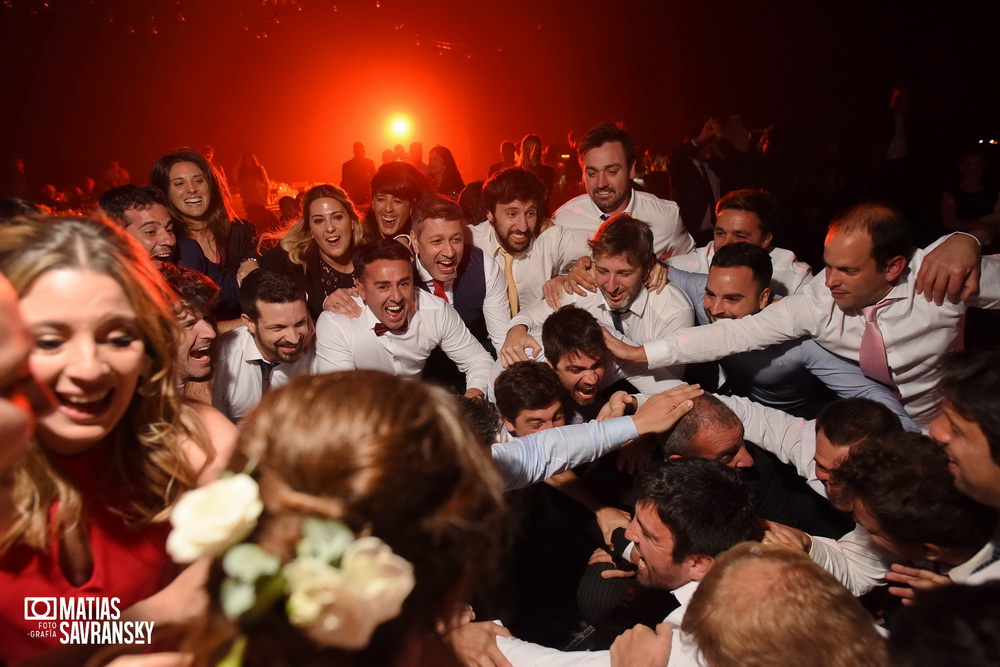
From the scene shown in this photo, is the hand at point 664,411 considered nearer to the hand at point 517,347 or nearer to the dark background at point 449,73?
the hand at point 517,347

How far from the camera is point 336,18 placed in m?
14.2

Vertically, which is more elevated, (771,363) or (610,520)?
(771,363)

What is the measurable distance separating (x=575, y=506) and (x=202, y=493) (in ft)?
Answer: 6.94

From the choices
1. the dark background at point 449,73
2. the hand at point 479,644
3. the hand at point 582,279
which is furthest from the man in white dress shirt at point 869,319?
the dark background at point 449,73

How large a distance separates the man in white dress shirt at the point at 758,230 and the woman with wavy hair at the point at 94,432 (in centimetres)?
283

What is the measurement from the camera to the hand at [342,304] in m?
3.21

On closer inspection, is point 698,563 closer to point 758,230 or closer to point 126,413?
point 126,413

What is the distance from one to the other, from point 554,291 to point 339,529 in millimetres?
2749

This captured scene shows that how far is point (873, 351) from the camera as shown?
8.93ft

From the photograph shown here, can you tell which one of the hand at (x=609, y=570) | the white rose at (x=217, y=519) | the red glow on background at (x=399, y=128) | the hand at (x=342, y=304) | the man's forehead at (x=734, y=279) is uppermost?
the red glow on background at (x=399, y=128)

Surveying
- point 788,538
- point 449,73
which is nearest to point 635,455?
point 788,538

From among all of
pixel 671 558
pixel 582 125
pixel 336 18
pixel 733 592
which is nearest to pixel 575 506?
pixel 671 558

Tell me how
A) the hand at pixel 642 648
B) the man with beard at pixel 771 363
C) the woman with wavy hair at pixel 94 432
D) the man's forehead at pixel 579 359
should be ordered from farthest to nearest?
the man with beard at pixel 771 363 < the man's forehead at pixel 579 359 < the hand at pixel 642 648 < the woman with wavy hair at pixel 94 432

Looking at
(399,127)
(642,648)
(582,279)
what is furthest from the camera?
(399,127)
